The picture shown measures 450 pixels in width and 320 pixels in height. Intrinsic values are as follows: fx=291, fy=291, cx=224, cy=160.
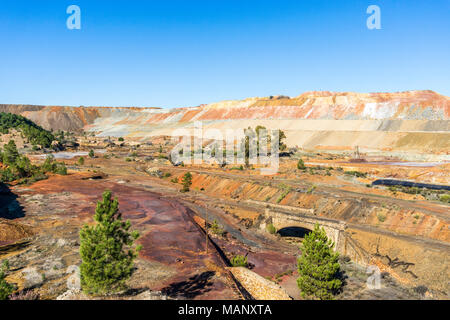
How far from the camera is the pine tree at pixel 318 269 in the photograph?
2600cm

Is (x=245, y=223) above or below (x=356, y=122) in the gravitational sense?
below

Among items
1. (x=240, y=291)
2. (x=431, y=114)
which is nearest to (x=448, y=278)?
(x=240, y=291)

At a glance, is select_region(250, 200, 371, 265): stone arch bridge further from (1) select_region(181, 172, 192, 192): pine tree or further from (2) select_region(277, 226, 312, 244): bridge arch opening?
(1) select_region(181, 172, 192, 192): pine tree

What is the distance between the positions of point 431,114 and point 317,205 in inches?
4660

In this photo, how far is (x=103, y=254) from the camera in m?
19.3

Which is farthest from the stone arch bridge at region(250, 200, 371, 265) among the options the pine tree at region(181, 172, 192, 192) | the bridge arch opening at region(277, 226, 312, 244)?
the pine tree at region(181, 172, 192, 192)

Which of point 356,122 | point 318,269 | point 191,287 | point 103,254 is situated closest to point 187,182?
point 191,287

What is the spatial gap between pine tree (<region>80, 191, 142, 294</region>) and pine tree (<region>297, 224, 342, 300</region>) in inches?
611

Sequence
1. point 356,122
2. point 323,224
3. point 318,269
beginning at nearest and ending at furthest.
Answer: point 318,269 < point 323,224 < point 356,122

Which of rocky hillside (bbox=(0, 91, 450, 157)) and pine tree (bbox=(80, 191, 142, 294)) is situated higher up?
rocky hillside (bbox=(0, 91, 450, 157))

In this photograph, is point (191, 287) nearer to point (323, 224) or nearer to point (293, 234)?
point (323, 224)

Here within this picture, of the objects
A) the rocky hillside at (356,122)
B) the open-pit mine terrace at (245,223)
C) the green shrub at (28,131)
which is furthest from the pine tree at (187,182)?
the green shrub at (28,131)

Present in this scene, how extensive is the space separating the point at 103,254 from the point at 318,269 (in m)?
18.1

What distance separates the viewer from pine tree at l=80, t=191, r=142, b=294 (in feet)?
62.7
